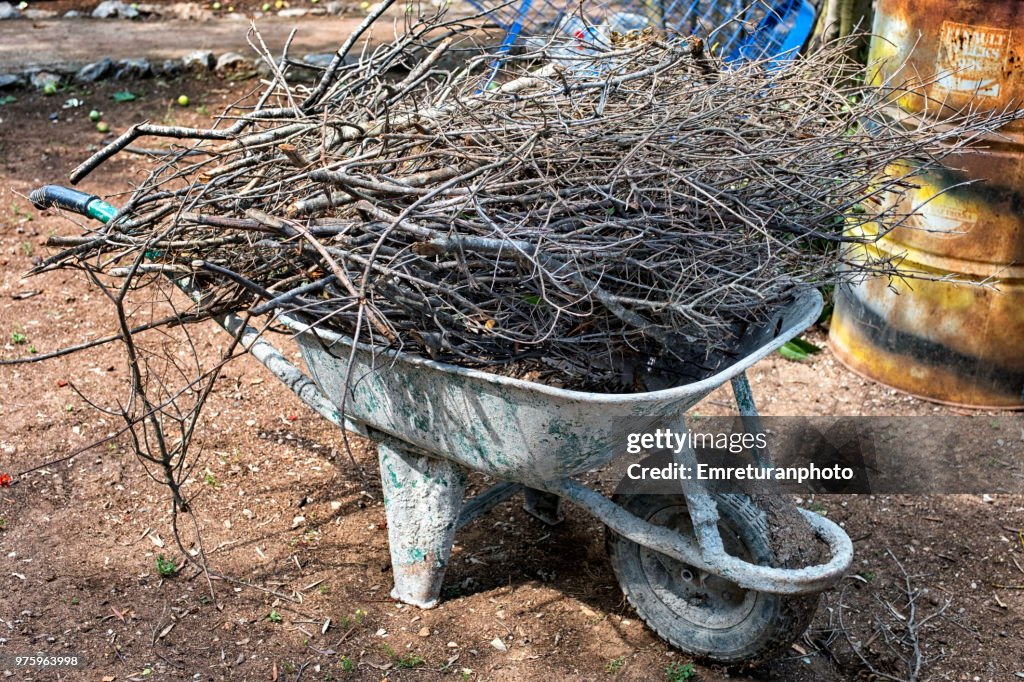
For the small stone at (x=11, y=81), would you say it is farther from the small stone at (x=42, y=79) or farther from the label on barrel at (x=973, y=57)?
the label on barrel at (x=973, y=57)

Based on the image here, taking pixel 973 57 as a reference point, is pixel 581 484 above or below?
below

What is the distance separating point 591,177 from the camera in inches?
86.1

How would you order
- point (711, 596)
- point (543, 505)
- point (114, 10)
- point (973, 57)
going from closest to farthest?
point (711, 596)
point (543, 505)
point (973, 57)
point (114, 10)

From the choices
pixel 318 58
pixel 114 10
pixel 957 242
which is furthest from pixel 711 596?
pixel 114 10

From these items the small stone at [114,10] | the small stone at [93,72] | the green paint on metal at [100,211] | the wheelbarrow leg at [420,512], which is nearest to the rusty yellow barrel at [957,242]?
the wheelbarrow leg at [420,512]

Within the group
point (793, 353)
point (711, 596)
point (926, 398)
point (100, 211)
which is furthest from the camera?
point (793, 353)

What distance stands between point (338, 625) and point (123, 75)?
520 centimetres

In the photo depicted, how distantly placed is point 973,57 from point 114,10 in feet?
22.5

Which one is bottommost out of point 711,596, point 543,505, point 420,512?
point 543,505

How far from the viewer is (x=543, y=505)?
3.27 metres

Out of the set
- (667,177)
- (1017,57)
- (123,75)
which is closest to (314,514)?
(667,177)

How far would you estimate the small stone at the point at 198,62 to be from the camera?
689cm

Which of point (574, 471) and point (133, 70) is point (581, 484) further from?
point (133, 70)

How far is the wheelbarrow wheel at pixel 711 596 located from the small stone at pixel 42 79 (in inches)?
216
